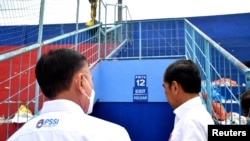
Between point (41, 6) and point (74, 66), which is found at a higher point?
point (41, 6)

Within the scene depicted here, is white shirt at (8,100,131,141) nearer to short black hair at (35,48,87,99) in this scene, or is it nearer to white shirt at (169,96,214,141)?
short black hair at (35,48,87,99)

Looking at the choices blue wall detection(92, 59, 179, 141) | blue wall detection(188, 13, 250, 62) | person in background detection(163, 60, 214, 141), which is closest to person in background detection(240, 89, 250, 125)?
person in background detection(163, 60, 214, 141)

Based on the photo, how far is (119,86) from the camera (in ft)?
14.2

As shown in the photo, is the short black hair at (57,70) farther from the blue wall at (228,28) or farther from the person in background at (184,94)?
the blue wall at (228,28)

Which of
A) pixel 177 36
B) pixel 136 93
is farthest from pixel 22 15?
pixel 177 36

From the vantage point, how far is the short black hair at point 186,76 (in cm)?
135

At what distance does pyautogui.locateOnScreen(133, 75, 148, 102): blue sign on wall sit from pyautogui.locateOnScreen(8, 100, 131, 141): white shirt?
11.4ft

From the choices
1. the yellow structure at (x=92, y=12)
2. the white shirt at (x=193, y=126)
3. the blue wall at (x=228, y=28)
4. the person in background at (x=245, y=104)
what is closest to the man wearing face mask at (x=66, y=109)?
the white shirt at (x=193, y=126)

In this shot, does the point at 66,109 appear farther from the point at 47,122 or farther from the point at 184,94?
the point at 184,94

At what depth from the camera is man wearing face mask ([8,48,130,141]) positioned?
2.42 feet

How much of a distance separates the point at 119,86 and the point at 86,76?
3.44m

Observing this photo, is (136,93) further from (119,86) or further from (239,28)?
(239,28)

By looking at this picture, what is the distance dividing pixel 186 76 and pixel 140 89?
116 inches

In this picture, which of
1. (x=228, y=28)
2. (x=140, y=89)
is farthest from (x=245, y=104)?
(x=228, y=28)
